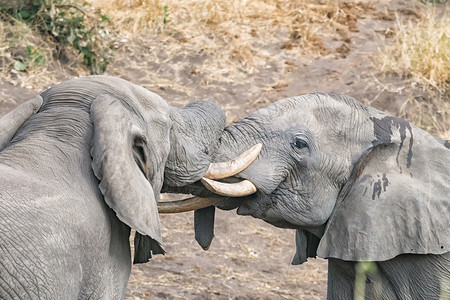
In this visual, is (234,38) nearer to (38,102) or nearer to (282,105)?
(282,105)

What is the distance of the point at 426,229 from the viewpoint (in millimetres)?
4875

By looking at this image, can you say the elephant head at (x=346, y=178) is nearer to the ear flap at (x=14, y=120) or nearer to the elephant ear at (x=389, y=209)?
the elephant ear at (x=389, y=209)

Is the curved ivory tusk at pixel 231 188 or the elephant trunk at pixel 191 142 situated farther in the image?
the curved ivory tusk at pixel 231 188

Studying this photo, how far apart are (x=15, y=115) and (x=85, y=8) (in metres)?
6.28

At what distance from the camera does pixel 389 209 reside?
16.1 ft

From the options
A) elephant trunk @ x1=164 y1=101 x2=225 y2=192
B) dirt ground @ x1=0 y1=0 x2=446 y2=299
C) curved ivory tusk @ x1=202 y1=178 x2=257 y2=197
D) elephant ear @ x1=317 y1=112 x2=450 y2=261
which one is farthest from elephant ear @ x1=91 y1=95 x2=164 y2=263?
dirt ground @ x1=0 y1=0 x2=446 y2=299

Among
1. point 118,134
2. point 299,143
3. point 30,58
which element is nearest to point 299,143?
point 299,143

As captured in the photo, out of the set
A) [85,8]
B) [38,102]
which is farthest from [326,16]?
[38,102]

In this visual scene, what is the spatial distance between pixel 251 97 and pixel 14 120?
631cm

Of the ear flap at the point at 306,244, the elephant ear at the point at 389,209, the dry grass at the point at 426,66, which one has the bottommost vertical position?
the dry grass at the point at 426,66

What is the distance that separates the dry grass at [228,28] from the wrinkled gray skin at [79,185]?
6.38m

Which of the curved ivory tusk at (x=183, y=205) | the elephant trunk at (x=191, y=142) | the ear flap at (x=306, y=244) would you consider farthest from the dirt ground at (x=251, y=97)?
the elephant trunk at (x=191, y=142)

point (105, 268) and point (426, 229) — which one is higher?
point (105, 268)

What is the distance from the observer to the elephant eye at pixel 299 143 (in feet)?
16.1
